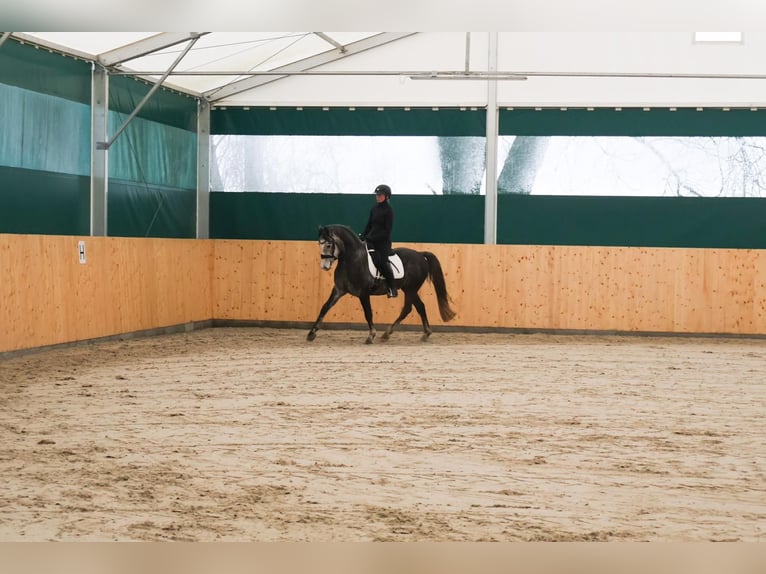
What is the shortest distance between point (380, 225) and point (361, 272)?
0.73 meters

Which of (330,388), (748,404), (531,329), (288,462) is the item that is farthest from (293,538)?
(531,329)

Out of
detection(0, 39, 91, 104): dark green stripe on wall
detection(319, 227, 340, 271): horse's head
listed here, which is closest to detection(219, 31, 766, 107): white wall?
detection(0, 39, 91, 104): dark green stripe on wall

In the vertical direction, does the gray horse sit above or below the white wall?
below

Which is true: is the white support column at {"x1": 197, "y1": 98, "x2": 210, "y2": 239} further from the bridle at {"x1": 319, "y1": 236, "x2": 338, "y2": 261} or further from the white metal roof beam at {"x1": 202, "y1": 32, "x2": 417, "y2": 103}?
the bridle at {"x1": 319, "y1": 236, "x2": 338, "y2": 261}

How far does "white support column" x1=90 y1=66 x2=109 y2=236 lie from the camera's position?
1330cm

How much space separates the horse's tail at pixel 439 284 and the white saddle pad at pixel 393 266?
596mm

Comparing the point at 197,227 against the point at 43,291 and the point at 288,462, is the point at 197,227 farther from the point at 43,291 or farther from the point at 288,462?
the point at 288,462

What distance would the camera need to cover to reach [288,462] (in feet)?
17.7

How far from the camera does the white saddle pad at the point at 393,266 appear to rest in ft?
43.2

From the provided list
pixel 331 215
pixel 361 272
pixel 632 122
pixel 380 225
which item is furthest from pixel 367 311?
pixel 632 122

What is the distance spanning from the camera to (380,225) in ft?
43.5

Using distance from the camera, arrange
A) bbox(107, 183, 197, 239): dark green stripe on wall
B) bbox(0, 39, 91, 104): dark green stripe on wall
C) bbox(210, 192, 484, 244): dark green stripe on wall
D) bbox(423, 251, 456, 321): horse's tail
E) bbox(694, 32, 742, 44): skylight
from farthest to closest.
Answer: bbox(210, 192, 484, 244): dark green stripe on wall < bbox(694, 32, 742, 44): skylight < bbox(107, 183, 197, 239): dark green stripe on wall < bbox(423, 251, 456, 321): horse's tail < bbox(0, 39, 91, 104): dark green stripe on wall

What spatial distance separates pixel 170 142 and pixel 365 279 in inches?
188

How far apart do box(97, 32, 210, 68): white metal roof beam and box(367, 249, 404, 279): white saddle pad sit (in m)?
3.82
